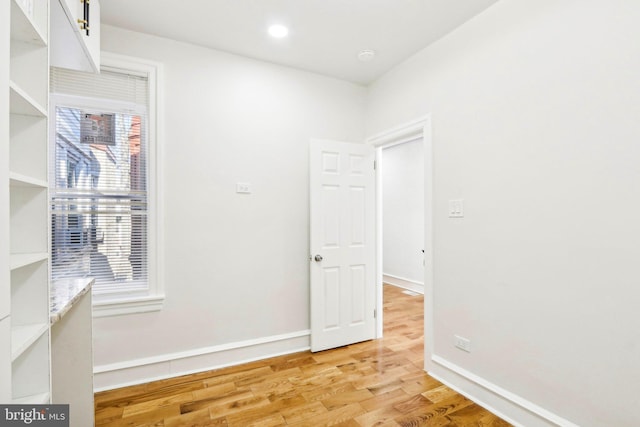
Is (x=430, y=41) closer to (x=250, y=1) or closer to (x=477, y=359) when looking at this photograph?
(x=250, y=1)

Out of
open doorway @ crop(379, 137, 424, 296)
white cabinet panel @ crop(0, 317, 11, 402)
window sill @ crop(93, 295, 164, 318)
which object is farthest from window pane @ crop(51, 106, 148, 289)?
open doorway @ crop(379, 137, 424, 296)

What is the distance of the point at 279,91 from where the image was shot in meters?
2.93

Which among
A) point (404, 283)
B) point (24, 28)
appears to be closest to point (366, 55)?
point (24, 28)

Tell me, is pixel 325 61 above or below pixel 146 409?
above

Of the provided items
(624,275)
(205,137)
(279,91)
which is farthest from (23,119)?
(624,275)

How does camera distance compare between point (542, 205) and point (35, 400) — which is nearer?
point (35, 400)

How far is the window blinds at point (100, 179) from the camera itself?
2.22 meters

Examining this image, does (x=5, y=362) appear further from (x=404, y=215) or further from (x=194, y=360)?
(x=404, y=215)

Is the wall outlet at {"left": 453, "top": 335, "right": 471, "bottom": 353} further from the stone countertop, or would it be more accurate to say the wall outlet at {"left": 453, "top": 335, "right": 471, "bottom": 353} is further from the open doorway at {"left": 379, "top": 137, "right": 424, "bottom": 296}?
the open doorway at {"left": 379, "top": 137, "right": 424, "bottom": 296}

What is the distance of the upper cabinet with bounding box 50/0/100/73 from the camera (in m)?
1.46

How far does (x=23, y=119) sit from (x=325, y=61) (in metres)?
2.33

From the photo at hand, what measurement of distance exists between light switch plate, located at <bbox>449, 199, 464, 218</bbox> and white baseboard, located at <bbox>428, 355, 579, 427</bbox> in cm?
113

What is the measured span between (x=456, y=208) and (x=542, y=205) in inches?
23.0

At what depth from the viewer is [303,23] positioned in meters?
2.30
